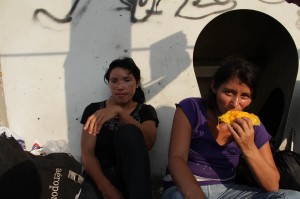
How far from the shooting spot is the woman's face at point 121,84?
2824 millimetres

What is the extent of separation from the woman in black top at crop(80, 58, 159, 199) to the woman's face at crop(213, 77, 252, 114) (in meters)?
0.60

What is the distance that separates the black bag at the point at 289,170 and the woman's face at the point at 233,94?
2.44 ft

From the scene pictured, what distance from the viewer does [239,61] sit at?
2273 mm

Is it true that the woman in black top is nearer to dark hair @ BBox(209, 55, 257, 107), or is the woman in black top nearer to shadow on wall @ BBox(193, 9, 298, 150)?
dark hair @ BBox(209, 55, 257, 107)

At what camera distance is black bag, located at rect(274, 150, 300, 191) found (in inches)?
101

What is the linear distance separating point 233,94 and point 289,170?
88cm

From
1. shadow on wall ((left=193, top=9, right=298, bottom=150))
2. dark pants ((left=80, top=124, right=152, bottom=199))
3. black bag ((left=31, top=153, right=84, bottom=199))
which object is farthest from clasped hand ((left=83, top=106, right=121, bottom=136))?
shadow on wall ((left=193, top=9, right=298, bottom=150))

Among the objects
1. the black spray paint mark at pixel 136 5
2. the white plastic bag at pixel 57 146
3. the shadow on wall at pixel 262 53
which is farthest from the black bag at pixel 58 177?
the shadow on wall at pixel 262 53

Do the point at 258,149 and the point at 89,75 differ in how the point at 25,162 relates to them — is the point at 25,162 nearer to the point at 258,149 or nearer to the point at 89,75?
the point at 89,75

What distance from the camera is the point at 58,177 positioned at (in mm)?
2303

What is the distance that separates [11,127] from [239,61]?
2.36 metres

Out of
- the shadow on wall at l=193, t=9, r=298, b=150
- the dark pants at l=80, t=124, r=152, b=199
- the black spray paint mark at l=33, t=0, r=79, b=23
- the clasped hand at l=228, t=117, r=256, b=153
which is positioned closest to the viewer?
the clasped hand at l=228, t=117, r=256, b=153

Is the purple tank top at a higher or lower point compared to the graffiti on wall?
lower

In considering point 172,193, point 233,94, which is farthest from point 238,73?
point 172,193
